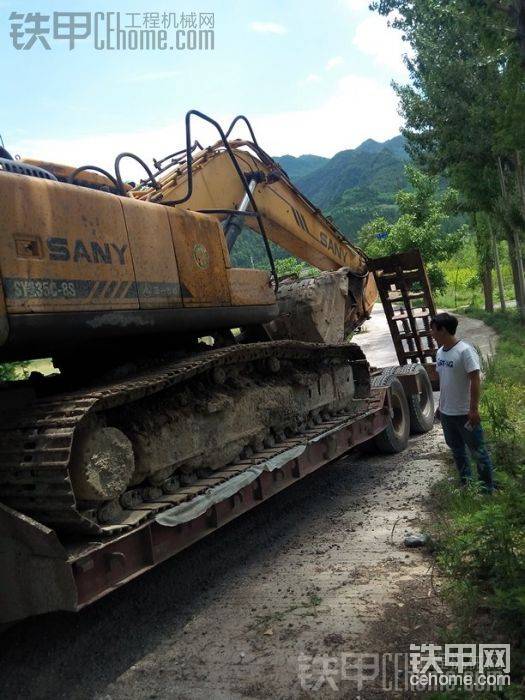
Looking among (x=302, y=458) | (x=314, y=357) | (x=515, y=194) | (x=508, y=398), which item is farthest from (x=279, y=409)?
(x=515, y=194)

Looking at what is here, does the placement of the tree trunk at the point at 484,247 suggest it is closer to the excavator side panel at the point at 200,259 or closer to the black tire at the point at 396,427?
the black tire at the point at 396,427

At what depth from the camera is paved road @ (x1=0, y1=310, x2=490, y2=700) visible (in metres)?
3.54

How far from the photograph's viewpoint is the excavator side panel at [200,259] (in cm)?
499

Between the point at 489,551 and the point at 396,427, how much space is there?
4.38 metres

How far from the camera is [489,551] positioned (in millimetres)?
4172

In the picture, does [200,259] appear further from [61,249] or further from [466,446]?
[466,446]

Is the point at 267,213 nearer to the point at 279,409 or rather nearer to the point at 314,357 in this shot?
the point at 314,357

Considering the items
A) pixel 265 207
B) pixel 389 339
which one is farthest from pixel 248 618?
pixel 389 339

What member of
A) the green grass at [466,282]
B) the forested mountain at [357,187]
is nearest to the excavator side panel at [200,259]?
the green grass at [466,282]

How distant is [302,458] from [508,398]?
174 inches

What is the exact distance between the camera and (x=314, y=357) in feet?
22.1

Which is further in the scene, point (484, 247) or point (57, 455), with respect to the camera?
point (484, 247)

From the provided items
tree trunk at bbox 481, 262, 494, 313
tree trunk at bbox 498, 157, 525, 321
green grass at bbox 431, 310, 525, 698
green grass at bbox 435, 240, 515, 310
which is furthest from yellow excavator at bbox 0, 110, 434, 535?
green grass at bbox 435, 240, 515, 310

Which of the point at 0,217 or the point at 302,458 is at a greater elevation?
the point at 0,217
